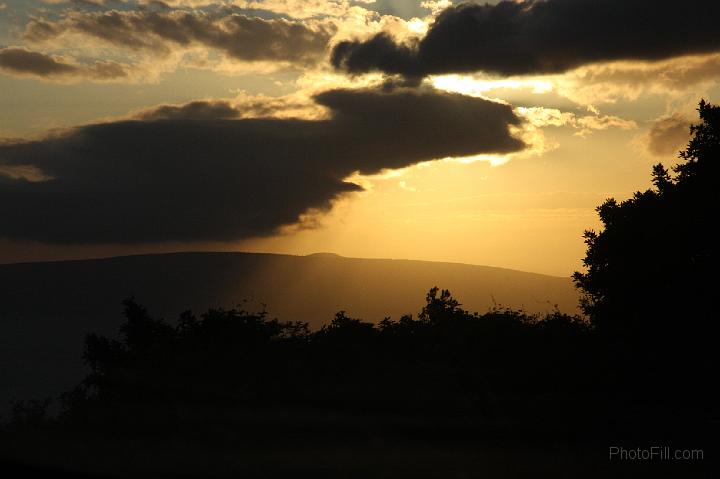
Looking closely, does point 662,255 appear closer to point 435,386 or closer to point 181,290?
point 435,386

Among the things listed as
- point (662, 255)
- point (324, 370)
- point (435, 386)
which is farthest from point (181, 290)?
point (435, 386)

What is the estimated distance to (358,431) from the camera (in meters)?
7.38

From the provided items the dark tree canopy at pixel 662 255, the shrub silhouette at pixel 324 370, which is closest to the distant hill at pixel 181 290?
the dark tree canopy at pixel 662 255

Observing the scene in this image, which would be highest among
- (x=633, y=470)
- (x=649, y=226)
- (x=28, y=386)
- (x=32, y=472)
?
(x=649, y=226)

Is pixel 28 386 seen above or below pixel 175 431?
below

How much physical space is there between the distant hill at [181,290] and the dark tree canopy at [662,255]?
84.9ft

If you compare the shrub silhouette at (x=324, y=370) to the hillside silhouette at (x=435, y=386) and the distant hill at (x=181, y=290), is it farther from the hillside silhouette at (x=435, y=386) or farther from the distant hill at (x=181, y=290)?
the distant hill at (x=181, y=290)

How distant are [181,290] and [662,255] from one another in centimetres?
8392

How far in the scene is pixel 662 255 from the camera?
17.5 metres

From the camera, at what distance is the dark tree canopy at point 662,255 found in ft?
53.3

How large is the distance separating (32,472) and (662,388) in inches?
372

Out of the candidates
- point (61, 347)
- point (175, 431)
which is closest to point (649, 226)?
point (175, 431)

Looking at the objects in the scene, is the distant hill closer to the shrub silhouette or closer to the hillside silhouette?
the hillside silhouette

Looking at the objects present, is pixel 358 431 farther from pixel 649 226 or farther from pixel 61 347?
pixel 61 347
